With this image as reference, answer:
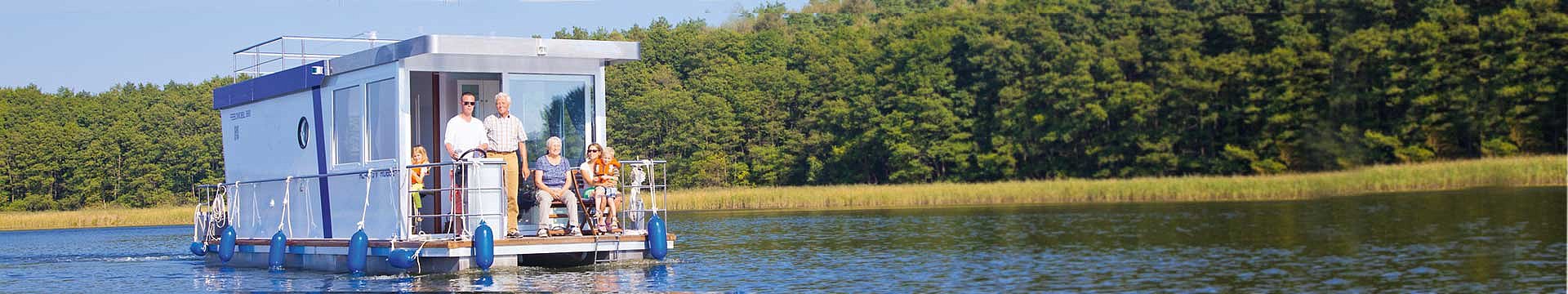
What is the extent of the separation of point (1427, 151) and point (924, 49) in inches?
1522

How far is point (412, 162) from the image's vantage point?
1455cm

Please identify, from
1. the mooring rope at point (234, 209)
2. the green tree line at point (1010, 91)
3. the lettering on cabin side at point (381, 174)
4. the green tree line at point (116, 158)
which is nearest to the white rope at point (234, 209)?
the mooring rope at point (234, 209)

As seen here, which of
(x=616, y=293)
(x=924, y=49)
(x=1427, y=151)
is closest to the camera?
(x=616, y=293)

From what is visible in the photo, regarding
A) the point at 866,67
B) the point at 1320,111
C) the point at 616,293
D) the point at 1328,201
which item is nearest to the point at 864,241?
the point at 616,293

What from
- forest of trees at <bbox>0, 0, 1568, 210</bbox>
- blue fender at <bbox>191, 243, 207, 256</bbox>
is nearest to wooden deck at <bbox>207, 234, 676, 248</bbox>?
blue fender at <bbox>191, 243, 207, 256</bbox>

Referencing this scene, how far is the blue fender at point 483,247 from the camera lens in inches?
529

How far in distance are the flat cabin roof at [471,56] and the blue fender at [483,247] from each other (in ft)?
5.80

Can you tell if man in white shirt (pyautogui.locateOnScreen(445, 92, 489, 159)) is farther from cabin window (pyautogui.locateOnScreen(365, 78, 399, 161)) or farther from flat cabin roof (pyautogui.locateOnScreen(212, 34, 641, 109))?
cabin window (pyautogui.locateOnScreen(365, 78, 399, 161))

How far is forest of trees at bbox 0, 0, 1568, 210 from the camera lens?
5053 centimetres

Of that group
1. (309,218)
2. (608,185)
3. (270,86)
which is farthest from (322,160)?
(608,185)

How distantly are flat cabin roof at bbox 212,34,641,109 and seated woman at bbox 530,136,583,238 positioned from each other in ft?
3.75

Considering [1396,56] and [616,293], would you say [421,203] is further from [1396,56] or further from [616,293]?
[1396,56]

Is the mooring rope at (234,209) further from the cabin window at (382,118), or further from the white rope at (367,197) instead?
the cabin window at (382,118)

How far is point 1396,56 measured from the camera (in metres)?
30.0
